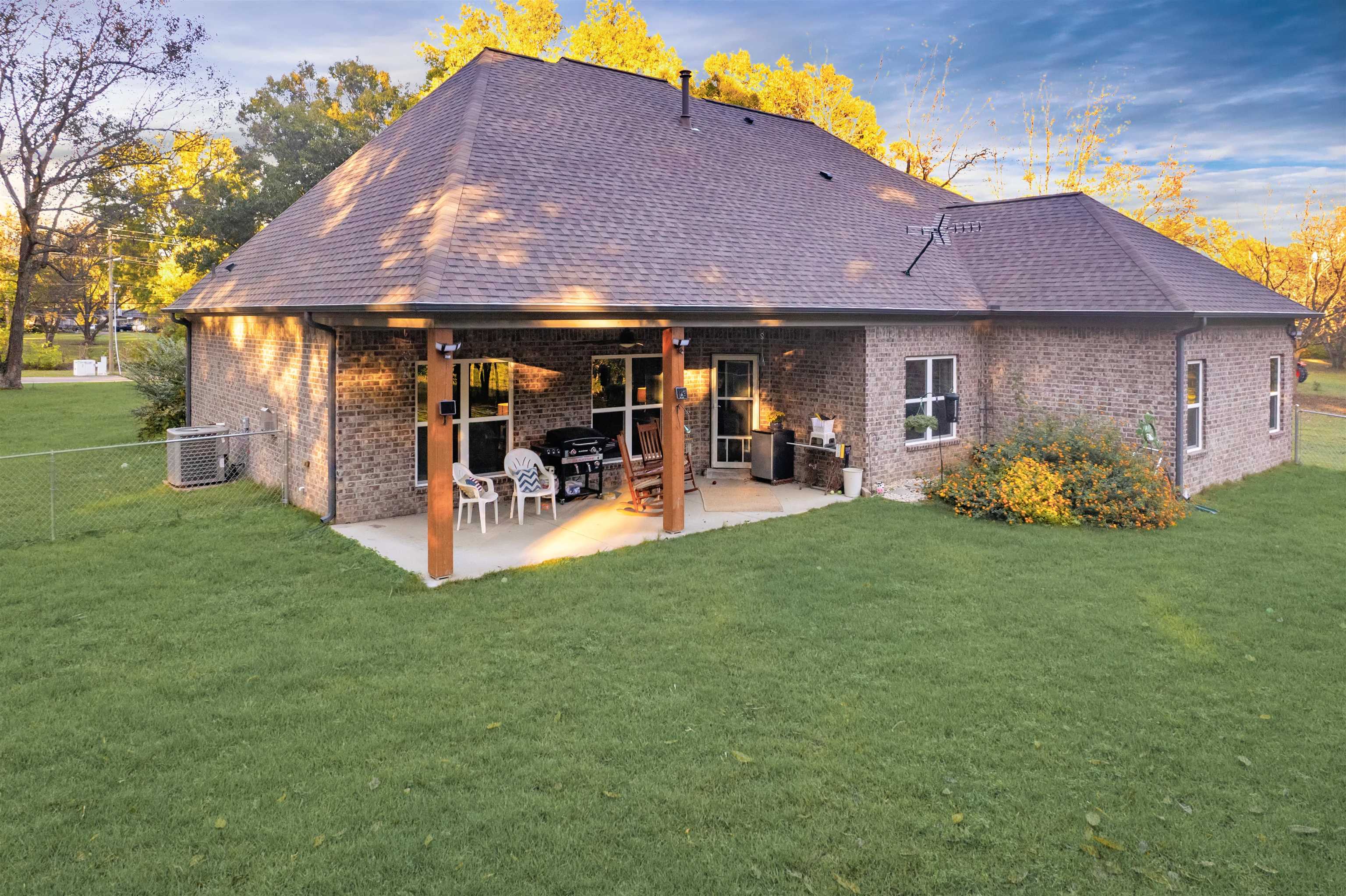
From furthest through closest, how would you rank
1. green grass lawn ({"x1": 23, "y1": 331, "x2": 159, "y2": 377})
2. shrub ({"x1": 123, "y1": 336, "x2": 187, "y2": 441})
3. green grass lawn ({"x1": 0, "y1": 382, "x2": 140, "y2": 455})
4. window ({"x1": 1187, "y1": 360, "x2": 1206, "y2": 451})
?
1. green grass lawn ({"x1": 23, "y1": 331, "x2": 159, "y2": 377})
2. shrub ({"x1": 123, "y1": 336, "x2": 187, "y2": 441})
3. green grass lawn ({"x1": 0, "y1": 382, "x2": 140, "y2": 455})
4. window ({"x1": 1187, "y1": 360, "x2": 1206, "y2": 451})

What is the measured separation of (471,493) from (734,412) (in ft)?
18.8

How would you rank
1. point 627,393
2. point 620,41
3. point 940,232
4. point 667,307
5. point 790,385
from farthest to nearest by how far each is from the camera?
point 620,41 → point 940,232 → point 790,385 → point 627,393 → point 667,307

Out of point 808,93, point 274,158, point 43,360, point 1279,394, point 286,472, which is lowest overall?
point 286,472

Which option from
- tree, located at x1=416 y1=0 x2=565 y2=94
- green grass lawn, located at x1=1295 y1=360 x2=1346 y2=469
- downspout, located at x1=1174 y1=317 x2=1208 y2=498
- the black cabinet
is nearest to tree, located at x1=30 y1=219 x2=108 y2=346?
tree, located at x1=416 y1=0 x2=565 y2=94

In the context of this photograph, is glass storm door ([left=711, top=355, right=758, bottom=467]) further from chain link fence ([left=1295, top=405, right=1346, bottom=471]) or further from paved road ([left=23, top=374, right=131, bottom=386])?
paved road ([left=23, top=374, right=131, bottom=386])

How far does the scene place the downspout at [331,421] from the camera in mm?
10820

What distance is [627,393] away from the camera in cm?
1415

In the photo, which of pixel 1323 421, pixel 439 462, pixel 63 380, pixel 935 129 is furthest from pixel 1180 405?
pixel 63 380

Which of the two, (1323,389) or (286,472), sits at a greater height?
(1323,389)

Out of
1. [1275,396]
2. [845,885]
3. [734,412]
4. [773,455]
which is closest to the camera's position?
[845,885]

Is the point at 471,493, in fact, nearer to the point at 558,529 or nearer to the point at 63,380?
the point at 558,529

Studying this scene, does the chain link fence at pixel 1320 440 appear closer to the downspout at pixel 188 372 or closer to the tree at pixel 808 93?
the tree at pixel 808 93

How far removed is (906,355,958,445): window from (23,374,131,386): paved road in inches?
1214

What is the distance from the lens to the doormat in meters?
12.7
